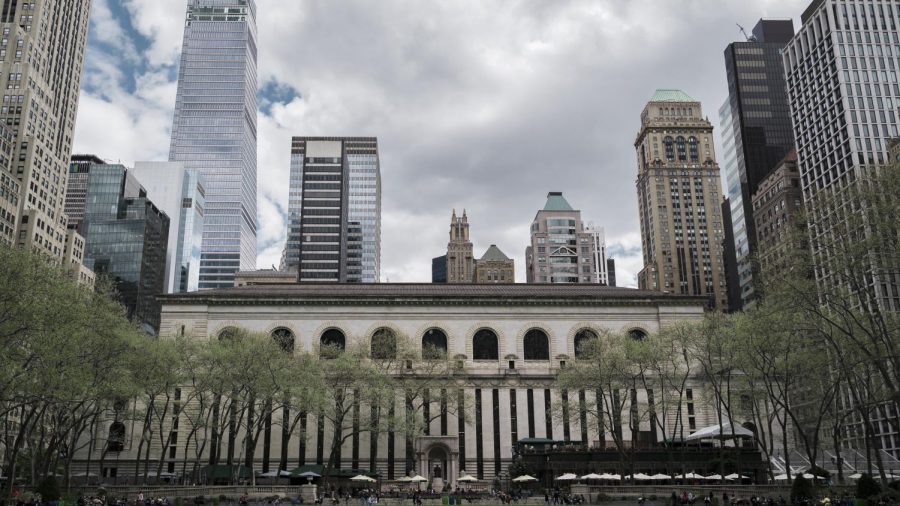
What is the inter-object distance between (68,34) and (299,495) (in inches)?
5113

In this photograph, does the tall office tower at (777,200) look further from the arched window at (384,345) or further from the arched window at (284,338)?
the arched window at (284,338)

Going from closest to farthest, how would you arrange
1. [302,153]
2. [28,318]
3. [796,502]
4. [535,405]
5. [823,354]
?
1. [28,318]
2. [796,502]
3. [823,354]
4. [535,405]
5. [302,153]

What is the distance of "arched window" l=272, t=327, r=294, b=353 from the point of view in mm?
82625

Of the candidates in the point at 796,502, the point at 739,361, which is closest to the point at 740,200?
the point at 739,361

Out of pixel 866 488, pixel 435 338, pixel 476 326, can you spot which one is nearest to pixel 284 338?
pixel 435 338

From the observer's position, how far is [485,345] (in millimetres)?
87125

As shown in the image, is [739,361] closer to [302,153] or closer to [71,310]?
[71,310]

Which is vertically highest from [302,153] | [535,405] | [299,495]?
[302,153]

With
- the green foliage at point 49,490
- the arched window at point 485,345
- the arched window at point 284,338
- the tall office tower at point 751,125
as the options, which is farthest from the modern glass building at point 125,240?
the green foliage at point 49,490

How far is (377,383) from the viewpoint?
68.1 metres

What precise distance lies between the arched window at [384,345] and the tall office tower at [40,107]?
65.1 metres

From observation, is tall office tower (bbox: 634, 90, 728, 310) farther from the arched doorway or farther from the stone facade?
the arched doorway

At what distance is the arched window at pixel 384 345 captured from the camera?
7901cm

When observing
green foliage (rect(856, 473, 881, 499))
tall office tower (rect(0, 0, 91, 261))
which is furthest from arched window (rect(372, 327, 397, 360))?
tall office tower (rect(0, 0, 91, 261))
